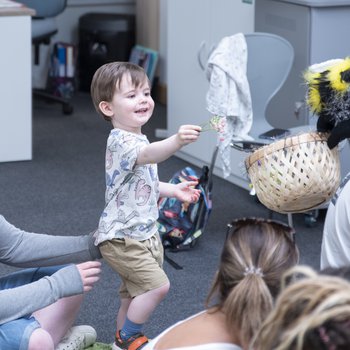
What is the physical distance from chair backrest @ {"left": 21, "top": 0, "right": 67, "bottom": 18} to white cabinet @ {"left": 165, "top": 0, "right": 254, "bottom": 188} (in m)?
1.32

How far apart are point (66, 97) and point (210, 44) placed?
2.10m

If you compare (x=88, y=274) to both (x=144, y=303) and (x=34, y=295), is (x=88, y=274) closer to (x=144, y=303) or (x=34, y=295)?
(x=34, y=295)

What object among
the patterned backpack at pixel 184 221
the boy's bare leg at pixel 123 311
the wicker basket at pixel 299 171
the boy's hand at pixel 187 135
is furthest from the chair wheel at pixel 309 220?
the boy's hand at pixel 187 135

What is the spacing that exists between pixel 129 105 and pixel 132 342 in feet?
2.33

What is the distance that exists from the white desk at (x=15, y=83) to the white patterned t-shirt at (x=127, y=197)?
242cm

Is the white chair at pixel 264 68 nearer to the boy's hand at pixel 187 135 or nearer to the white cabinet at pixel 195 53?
the white cabinet at pixel 195 53

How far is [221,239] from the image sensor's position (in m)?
3.81

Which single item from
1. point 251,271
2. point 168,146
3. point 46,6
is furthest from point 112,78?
point 46,6

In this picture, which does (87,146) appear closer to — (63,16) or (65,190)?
(65,190)

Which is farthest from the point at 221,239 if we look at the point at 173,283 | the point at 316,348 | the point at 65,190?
the point at 316,348

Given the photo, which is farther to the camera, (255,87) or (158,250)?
(255,87)

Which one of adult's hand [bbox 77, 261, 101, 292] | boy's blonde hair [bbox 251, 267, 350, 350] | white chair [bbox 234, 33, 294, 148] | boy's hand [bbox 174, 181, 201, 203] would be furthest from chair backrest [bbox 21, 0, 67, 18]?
boy's blonde hair [bbox 251, 267, 350, 350]

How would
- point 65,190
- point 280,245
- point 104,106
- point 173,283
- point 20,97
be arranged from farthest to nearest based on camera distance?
point 20,97
point 65,190
point 173,283
point 104,106
point 280,245

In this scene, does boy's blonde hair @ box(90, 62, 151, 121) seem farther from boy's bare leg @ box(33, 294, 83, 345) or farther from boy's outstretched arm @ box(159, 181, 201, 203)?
boy's bare leg @ box(33, 294, 83, 345)
